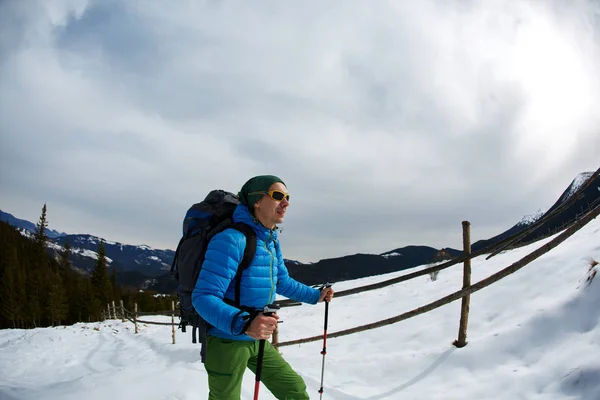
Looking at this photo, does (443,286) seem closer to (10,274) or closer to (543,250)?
(543,250)

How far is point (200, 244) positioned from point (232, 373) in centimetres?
86

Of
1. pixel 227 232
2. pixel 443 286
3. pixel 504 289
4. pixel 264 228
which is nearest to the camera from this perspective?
pixel 227 232

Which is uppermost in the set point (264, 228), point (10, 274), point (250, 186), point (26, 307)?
point (250, 186)

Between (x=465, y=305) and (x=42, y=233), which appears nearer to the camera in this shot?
(x=465, y=305)

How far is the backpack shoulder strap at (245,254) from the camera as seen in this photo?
2.04 meters

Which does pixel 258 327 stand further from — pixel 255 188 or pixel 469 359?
pixel 469 359

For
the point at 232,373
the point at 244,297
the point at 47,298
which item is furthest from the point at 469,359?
the point at 47,298

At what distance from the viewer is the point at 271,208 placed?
2285 millimetres

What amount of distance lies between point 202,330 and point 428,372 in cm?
370

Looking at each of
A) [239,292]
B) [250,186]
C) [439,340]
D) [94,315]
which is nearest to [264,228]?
[250,186]

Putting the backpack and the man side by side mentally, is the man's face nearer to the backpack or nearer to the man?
the man

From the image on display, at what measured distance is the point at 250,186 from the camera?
237 centimetres

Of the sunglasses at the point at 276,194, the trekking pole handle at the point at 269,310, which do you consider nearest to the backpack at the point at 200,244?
the sunglasses at the point at 276,194

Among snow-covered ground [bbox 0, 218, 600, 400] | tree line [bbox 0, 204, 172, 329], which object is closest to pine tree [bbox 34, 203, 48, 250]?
tree line [bbox 0, 204, 172, 329]
